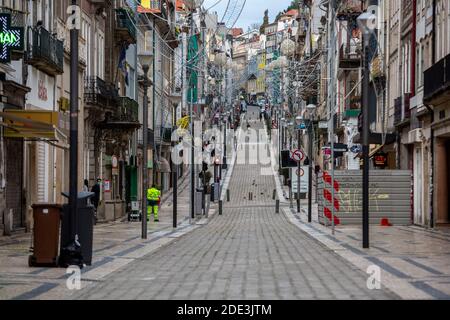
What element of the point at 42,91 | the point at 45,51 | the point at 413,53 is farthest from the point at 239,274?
the point at 413,53

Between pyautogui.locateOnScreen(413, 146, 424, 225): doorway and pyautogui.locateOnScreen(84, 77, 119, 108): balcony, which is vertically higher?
pyautogui.locateOnScreen(84, 77, 119, 108): balcony

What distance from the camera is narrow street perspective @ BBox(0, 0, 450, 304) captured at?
14133mm

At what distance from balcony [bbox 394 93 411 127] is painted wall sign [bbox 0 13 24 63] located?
18.0 m

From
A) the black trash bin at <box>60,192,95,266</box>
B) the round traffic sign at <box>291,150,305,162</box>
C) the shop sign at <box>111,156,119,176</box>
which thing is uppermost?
the round traffic sign at <box>291,150,305,162</box>

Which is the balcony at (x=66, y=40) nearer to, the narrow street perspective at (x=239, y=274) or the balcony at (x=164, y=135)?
the narrow street perspective at (x=239, y=274)

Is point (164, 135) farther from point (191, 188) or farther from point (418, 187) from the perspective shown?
point (418, 187)

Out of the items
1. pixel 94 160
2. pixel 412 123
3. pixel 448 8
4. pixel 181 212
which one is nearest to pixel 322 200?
pixel 412 123

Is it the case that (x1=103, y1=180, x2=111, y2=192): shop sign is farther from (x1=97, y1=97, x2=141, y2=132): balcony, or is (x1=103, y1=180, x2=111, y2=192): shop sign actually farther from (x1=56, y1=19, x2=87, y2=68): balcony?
(x1=56, y1=19, x2=87, y2=68): balcony

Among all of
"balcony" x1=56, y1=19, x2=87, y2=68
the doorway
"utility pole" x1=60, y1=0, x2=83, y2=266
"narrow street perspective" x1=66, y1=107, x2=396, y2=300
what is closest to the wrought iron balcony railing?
"balcony" x1=56, y1=19, x2=87, y2=68

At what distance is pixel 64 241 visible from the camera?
17078 mm

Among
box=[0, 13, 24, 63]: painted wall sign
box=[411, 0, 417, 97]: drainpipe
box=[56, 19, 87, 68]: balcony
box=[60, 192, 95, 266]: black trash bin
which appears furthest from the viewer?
box=[411, 0, 417, 97]: drainpipe

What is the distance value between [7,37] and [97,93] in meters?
16.8

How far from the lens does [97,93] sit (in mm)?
41938

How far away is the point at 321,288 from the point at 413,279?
195cm
